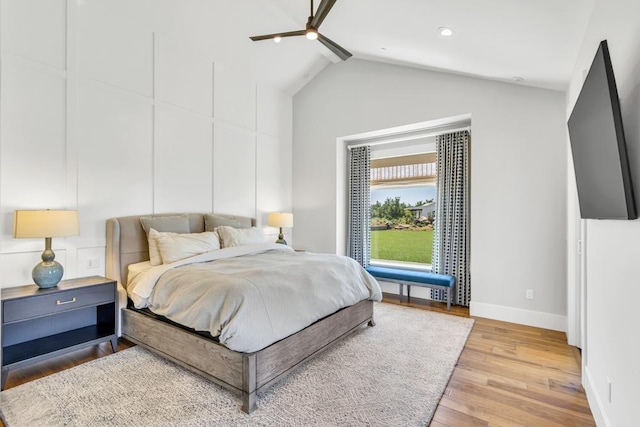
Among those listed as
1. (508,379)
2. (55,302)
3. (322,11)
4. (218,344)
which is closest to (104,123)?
(55,302)

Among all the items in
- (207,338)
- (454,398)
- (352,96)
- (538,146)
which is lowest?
(454,398)

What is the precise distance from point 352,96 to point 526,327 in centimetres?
403

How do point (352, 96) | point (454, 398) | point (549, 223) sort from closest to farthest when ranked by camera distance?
point (454, 398) < point (549, 223) < point (352, 96)

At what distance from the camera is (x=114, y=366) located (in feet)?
8.64

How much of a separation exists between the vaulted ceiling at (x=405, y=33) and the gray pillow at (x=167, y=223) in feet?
7.62

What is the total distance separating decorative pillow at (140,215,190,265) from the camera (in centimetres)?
333

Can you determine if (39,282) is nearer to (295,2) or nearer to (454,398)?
(454,398)

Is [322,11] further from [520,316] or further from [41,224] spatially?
[520,316]

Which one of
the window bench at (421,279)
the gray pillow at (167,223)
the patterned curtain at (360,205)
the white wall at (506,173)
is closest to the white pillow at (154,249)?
the gray pillow at (167,223)

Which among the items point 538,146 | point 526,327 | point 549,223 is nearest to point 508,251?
point 549,223

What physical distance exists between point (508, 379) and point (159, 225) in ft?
12.2

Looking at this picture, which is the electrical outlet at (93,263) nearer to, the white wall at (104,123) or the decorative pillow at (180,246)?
the white wall at (104,123)

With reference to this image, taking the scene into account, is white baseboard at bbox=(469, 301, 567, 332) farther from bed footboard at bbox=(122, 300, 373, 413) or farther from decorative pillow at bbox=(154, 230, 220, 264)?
decorative pillow at bbox=(154, 230, 220, 264)

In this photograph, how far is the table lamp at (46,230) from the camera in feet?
8.38
